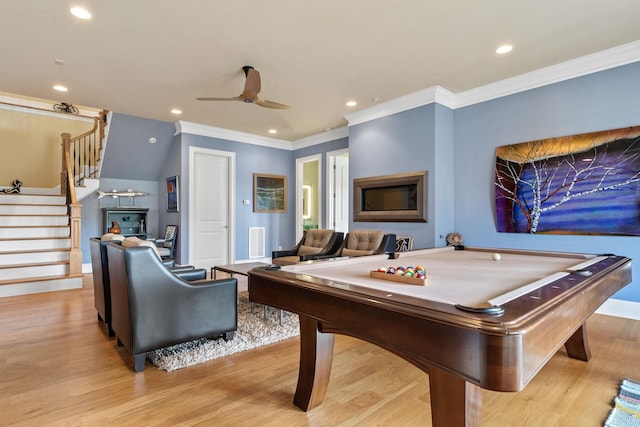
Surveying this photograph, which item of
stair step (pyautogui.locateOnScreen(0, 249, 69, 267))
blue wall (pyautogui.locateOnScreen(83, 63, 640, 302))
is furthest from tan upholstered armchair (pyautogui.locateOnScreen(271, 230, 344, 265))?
stair step (pyautogui.locateOnScreen(0, 249, 69, 267))

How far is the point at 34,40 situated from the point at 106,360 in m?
3.09

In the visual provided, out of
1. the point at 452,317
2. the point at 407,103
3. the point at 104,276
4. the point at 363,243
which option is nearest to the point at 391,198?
the point at 363,243

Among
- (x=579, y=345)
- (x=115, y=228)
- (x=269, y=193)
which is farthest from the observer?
(x=269, y=193)

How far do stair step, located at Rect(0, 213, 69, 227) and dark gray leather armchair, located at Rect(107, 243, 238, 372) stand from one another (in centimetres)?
383

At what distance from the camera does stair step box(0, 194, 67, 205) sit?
544 centimetres

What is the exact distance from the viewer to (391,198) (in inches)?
→ 196

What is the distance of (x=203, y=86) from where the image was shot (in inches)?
171

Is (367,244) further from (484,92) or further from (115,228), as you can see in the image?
(115,228)

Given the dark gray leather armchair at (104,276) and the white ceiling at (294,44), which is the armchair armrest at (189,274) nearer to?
the dark gray leather armchair at (104,276)

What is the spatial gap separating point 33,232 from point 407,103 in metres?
6.05

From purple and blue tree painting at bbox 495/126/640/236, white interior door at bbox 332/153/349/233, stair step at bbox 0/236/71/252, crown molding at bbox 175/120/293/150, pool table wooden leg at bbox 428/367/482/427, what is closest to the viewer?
pool table wooden leg at bbox 428/367/482/427

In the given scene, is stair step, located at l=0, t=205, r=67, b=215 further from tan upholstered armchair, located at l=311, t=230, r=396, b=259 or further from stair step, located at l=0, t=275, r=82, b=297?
tan upholstered armchair, located at l=311, t=230, r=396, b=259

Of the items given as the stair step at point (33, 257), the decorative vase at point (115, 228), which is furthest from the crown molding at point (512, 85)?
the stair step at point (33, 257)

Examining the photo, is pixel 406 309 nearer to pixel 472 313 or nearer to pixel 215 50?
pixel 472 313
